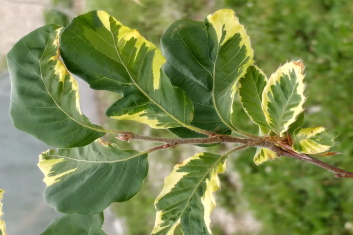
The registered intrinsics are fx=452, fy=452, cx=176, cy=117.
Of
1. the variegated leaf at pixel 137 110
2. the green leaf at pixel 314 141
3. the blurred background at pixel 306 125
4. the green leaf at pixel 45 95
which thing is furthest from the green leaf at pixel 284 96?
the blurred background at pixel 306 125

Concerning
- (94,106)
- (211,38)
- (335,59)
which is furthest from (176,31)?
(94,106)

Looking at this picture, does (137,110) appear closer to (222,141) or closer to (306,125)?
(222,141)

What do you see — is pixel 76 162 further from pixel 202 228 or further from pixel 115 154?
pixel 202 228

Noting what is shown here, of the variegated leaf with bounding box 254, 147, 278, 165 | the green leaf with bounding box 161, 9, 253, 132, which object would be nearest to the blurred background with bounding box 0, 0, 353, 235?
the variegated leaf with bounding box 254, 147, 278, 165

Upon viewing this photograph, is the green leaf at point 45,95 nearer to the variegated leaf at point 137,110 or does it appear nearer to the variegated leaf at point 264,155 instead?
the variegated leaf at point 137,110

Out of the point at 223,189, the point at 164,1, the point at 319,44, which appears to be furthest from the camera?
the point at 164,1

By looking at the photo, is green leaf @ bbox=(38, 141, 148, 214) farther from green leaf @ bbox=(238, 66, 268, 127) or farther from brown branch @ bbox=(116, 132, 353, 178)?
green leaf @ bbox=(238, 66, 268, 127)
